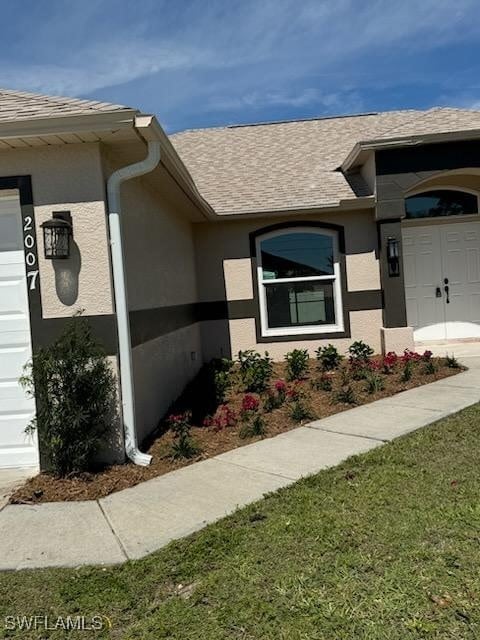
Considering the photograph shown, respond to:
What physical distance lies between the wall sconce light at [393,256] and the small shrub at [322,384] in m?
2.67

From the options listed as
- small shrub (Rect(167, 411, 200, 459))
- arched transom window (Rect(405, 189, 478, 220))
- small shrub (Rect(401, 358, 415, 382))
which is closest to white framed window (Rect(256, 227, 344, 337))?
arched transom window (Rect(405, 189, 478, 220))

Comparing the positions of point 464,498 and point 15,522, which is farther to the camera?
point 15,522

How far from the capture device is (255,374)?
8234 mm

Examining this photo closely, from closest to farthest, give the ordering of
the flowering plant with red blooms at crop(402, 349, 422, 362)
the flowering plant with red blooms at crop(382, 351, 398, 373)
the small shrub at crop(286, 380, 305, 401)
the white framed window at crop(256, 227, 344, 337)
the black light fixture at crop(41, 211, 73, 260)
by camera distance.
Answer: the black light fixture at crop(41, 211, 73, 260) → the small shrub at crop(286, 380, 305, 401) → the flowering plant with red blooms at crop(382, 351, 398, 373) → the flowering plant with red blooms at crop(402, 349, 422, 362) → the white framed window at crop(256, 227, 344, 337)

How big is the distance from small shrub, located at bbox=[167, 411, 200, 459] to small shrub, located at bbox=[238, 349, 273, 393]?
193 centimetres

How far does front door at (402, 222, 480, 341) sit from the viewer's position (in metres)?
10.8

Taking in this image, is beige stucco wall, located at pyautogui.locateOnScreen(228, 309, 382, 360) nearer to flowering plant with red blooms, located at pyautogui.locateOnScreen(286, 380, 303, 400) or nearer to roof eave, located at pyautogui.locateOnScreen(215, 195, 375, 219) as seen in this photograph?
roof eave, located at pyautogui.locateOnScreen(215, 195, 375, 219)

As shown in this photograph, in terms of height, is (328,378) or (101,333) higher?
(101,333)

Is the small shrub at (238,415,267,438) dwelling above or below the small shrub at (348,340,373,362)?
below

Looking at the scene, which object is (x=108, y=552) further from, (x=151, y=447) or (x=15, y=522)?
(x=151, y=447)

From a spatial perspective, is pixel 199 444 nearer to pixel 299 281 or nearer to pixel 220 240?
pixel 299 281

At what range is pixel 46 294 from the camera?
5.28 m

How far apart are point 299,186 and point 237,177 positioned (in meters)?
1.48

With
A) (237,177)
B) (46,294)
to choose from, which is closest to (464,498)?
(46,294)
